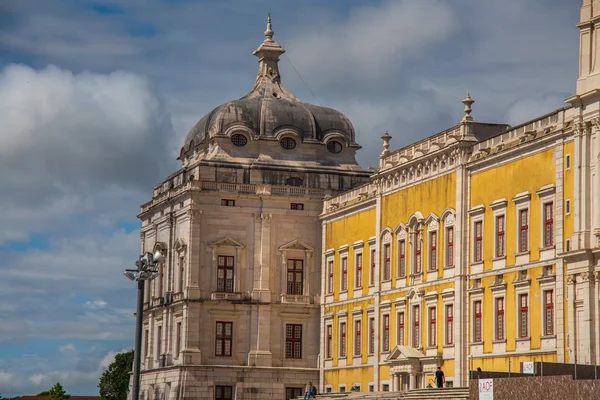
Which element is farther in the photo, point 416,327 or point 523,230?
point 416,327

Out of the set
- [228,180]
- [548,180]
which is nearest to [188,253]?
[228,180]

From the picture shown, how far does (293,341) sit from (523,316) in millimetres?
26094

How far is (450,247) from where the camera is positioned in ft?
200

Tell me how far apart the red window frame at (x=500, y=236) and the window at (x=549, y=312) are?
4.05 m

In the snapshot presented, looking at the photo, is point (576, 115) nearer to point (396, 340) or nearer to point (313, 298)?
point (396, 340)

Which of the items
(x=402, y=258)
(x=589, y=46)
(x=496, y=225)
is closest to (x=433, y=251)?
(x=402, y=258)

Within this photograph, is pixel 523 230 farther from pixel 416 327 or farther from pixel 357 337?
pixel 357 337

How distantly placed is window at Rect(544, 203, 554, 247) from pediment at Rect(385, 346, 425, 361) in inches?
451

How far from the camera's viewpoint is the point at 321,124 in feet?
270

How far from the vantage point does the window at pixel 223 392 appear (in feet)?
251

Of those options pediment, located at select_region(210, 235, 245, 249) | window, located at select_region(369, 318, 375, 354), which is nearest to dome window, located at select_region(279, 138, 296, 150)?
pediment, located at select_region(210, 235, 245, 249)

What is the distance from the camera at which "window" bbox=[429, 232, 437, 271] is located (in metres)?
62.3

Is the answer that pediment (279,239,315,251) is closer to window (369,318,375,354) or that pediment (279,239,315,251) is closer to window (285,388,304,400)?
window (285,388,304,400)

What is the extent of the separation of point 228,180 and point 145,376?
13658mm
